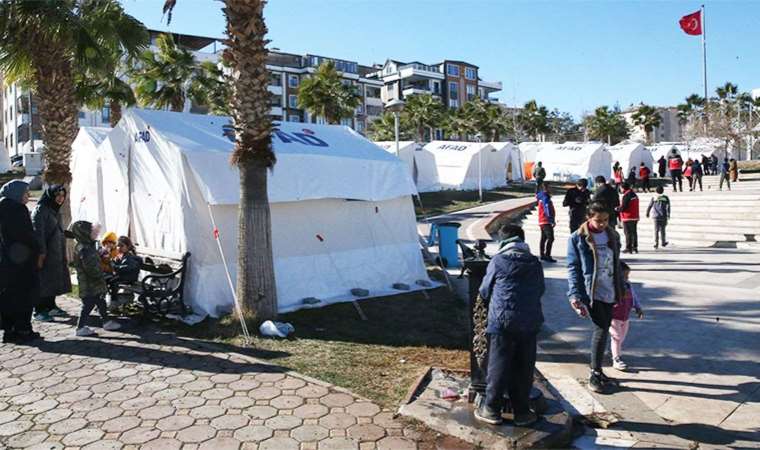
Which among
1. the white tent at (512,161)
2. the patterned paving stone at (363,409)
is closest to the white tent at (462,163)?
the white tent at (512,161)

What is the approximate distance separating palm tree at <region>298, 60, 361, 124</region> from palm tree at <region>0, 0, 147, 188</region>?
65.3 feet

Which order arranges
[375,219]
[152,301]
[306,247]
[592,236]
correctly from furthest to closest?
[375,219] < [306,247] < [152,301] < [592,236]

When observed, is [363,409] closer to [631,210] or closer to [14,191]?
[14,191]

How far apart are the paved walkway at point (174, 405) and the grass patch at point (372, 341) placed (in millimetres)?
301

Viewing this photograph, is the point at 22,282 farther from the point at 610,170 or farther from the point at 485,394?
the point at 610,170

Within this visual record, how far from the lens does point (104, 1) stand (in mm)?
11508

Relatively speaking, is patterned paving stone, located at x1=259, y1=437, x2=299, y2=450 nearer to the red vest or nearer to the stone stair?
the red vest

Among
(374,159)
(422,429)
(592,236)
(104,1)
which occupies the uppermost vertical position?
(104,1)

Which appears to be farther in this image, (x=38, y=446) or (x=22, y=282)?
(x=22, y=282)

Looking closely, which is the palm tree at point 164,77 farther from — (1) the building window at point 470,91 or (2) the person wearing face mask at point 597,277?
(1) the building window at point 470,91

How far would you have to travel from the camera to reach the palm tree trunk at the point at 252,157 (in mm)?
7266

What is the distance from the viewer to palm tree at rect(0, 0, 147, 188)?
10.1 meters

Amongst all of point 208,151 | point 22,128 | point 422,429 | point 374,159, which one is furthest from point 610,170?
point 22,128

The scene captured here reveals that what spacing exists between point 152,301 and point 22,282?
1.59 meters
